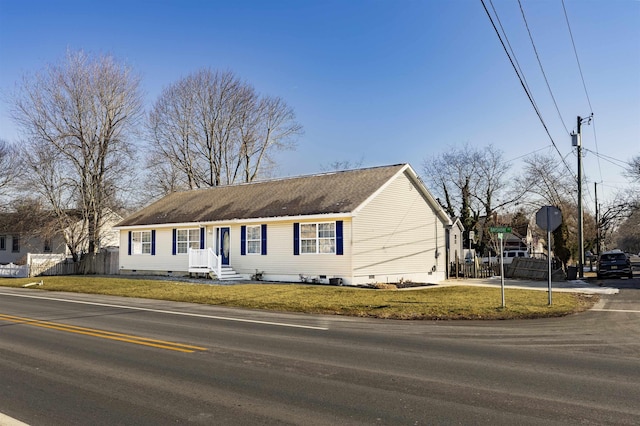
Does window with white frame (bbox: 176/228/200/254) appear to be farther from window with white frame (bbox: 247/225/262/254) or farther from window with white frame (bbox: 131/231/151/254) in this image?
window with white frame (bbox: 247/225/262/254)

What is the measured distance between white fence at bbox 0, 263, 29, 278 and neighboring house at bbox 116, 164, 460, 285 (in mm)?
8083

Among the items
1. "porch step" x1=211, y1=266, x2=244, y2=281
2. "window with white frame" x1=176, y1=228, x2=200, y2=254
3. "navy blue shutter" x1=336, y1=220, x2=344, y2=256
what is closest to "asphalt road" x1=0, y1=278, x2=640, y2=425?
"navy blue shutter" x1=336, y1=220, x2=344, y2=256

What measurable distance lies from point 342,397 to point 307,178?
916 inches

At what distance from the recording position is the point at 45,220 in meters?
37.1

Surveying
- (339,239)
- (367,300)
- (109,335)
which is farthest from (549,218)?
(109,335)

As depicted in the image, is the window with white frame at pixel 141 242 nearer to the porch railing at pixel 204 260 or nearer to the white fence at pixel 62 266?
the white fence at pixel 62 266

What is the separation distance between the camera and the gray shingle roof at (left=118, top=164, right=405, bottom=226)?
24.1 meters

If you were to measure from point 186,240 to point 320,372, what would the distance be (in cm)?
2332

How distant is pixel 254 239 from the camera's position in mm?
26031

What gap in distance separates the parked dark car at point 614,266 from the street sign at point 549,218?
19256mm

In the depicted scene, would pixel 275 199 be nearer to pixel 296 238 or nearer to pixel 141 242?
pixel 296 238

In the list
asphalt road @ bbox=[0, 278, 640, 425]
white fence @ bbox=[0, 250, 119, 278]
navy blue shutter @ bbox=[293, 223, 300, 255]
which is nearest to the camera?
asphalt road @ bbox=[0, 278, 640, 425]

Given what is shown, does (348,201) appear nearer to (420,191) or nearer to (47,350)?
(420,191)

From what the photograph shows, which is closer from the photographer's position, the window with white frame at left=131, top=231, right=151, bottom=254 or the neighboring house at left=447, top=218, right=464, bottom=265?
the window with white frame at left=131, top=231, right=151, bottom=254
